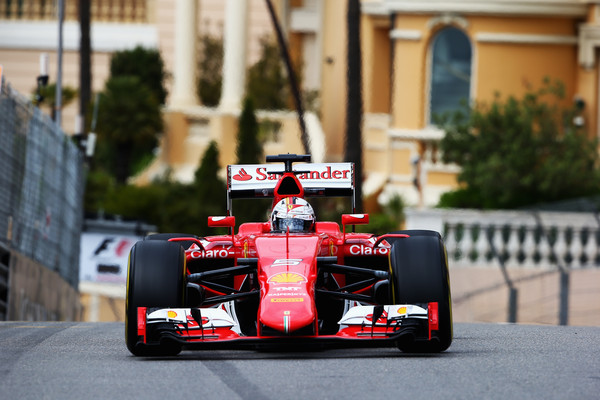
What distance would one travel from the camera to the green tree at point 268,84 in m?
43.3

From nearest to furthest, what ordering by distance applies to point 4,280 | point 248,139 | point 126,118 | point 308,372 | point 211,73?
1. point 308,372
2. point 4,280
3. point 248,139
4. point 126,118
5. point 211,73

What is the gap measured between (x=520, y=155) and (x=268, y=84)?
1264 centimetres

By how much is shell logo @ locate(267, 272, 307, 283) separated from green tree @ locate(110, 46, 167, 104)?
30.7m

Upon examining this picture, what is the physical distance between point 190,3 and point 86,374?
31.5 metres

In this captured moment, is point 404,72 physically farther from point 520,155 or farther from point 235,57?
point 235,57

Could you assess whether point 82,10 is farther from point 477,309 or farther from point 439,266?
point 439,266

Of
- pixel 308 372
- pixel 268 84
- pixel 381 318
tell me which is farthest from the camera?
pixel 268 84

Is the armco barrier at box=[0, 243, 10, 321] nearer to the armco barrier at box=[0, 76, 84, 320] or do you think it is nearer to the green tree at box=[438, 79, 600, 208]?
the armco barrier at box=[0, 76, 84, 320]

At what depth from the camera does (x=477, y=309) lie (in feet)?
92.0

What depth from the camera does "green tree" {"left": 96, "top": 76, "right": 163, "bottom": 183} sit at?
134 feet

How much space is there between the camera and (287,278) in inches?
496

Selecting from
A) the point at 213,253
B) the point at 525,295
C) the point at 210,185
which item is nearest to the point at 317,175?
the point at 213,253

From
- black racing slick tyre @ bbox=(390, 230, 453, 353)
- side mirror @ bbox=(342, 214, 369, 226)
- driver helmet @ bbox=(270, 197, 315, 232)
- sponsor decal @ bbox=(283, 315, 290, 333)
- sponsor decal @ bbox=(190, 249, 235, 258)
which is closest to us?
sponsor decal @ bbox=(283, 315, 290, 333)

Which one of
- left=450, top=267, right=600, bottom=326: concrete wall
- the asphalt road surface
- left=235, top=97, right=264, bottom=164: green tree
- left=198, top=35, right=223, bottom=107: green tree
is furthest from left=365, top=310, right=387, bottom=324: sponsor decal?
left=198, top=35, right=223, bottom=107: green tree
